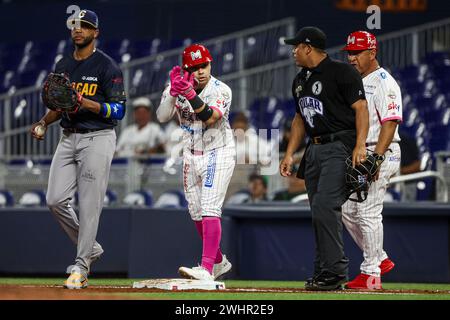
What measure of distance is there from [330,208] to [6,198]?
20.0 feet

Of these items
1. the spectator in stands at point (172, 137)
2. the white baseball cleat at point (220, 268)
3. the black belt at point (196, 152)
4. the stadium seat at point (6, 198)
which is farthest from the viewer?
the spectator in stands at point (172, 137)

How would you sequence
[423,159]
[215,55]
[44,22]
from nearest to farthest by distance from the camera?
[423,159], [215,55], [44,22]

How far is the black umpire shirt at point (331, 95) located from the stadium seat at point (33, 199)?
5339 mm

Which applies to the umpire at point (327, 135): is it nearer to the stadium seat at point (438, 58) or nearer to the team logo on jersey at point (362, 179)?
the team logo on jersey at point (362, 179)

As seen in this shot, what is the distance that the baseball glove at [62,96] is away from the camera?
722 cm

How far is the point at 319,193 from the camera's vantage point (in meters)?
7.38

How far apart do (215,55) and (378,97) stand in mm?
8537

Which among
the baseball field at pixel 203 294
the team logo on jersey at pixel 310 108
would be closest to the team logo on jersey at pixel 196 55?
the team logo on jersey at pixel 310 108

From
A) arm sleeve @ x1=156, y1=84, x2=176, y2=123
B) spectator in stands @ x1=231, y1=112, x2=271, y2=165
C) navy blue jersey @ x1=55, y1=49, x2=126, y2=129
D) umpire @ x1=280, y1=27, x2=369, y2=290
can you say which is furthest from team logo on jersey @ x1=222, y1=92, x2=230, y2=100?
spectator in stands @ x1=231, y1=112, x2=271, y2=165

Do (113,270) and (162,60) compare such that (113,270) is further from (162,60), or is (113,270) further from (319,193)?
(162,60)

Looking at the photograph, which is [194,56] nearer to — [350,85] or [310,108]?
[310,108]

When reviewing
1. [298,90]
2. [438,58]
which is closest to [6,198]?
[298,90]
